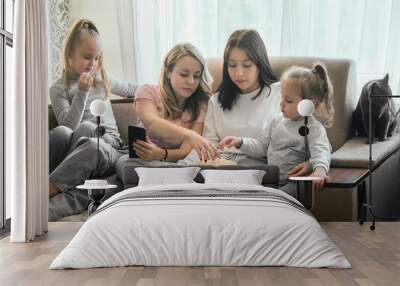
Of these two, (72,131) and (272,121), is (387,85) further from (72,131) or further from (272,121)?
(72,131)

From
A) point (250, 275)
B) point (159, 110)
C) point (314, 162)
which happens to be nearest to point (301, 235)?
point (250, 275)

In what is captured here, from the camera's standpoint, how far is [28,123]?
5.93 meters

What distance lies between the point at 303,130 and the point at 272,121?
1.28 feet

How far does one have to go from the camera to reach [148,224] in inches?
184

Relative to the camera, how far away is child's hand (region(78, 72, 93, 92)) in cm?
746

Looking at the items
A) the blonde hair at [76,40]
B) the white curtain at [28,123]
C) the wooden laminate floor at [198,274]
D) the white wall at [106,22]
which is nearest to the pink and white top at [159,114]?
the white wall at [106,22]

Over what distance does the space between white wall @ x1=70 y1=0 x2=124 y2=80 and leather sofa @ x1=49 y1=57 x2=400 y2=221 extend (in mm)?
459

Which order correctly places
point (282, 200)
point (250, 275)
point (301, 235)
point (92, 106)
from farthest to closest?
point (92, 106) < point (282, 200) < point (301, 235) < point (250, 275)

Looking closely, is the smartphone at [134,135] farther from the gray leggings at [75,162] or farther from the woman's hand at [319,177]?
the woman's hand at [319,177]

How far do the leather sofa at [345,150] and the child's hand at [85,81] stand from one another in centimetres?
37

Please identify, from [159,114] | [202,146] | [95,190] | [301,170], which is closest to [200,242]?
[95,190]

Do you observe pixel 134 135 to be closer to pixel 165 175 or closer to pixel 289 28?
pixel 165 175

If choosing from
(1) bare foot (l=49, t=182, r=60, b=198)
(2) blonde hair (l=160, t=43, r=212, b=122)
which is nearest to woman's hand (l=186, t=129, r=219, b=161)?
(2) blonde hair (l=160, t=43, r=212, b=122)

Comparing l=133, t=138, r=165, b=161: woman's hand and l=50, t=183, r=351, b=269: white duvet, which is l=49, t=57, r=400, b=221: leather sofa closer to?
l=133, t=138, r=165, b=161: woman's hand
